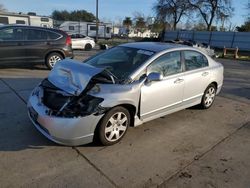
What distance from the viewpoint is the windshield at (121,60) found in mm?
3950

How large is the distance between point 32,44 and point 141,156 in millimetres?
6692

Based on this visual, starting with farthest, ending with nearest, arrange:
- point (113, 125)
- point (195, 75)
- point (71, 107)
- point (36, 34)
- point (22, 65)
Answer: point (22, 65)
point (36, 34)
point (195, 75)
point (113, 125)
point (71, 107)

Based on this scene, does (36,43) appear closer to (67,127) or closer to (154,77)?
(154,77)

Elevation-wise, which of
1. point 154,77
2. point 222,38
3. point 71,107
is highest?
point 154,77

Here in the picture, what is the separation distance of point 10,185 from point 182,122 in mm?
3152

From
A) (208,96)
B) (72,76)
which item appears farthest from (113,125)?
(208,96)

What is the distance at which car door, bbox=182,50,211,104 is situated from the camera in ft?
15.3

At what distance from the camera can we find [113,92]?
3.40 m

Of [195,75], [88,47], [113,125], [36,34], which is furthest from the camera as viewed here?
[88,47]

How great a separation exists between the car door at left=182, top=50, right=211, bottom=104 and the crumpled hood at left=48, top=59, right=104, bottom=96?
1928mm

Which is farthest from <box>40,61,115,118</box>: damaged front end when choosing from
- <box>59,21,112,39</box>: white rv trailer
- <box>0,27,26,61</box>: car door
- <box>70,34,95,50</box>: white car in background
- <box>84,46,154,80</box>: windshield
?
<box>59,21,112,39</box>: white rv trailer

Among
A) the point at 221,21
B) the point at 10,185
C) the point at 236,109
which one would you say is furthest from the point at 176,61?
the point at 221,21

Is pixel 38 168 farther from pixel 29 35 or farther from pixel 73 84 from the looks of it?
pixel 29 35

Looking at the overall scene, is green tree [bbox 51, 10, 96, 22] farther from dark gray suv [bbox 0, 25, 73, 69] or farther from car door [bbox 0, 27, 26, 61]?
car door [bbox 0, 27, 26, 61]
